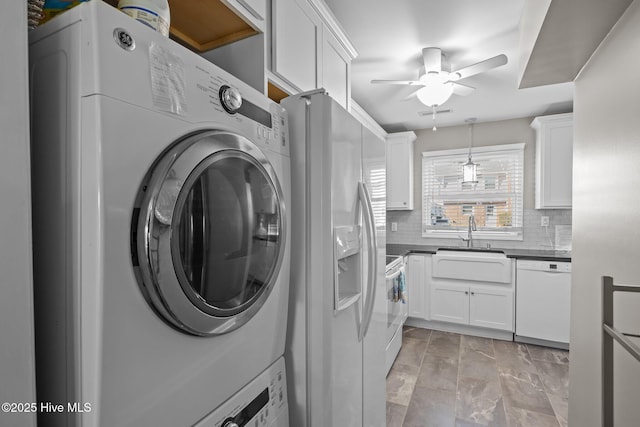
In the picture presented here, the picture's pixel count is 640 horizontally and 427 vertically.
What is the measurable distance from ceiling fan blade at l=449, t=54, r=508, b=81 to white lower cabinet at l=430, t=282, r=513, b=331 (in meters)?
2.33

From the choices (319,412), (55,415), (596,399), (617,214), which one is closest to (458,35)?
(617,214)

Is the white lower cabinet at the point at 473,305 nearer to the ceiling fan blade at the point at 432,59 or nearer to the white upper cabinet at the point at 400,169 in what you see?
the white upper cabinet at the point at 400,169

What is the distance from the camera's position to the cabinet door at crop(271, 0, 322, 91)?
4.23ft

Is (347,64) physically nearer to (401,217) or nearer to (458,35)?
(458,35)

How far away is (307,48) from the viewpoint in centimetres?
154

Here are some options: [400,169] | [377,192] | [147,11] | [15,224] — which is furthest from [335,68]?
[400,169]

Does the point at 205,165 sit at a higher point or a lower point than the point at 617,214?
higher

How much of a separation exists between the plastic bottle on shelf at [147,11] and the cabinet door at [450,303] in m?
3.70

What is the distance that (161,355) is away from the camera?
65cm

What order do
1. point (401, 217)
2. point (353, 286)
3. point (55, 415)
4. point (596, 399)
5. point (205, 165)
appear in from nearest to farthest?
point (55, 415) → point (205, 165) → point (596, 399) → point (353, 286) → point (401, 217)

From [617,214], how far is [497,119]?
11.2 ft

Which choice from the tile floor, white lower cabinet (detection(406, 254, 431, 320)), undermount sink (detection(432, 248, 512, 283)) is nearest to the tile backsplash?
undermount sink (detection(432, 248, 512, 283))

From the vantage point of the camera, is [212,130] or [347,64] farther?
[347,64]

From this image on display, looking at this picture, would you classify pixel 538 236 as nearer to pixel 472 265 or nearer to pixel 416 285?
pixel 472 265
